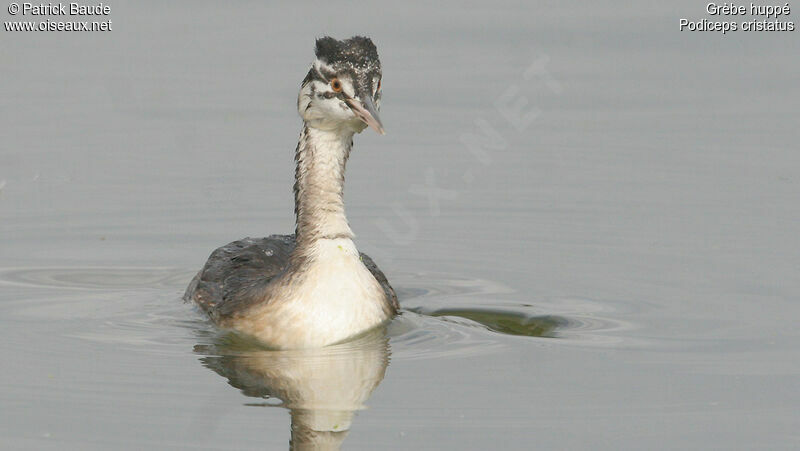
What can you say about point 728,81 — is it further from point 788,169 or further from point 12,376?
point 12,376

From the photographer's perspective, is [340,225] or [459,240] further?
[459,240]

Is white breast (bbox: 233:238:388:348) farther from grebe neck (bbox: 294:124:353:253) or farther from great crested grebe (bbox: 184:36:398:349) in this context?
grebe neck (bbox: 294:124:353:253)

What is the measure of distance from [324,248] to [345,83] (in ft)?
4.65

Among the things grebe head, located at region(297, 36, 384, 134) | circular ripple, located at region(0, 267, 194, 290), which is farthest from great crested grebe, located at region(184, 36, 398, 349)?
circular ripple, located at region(0, 267, 194, 290)

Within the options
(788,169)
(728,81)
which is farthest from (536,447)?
(728,81)

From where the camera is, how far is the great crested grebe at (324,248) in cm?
1214

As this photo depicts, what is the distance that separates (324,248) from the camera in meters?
12.7

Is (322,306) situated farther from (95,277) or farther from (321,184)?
(95,277)

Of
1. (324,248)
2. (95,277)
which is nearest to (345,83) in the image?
(324,248)

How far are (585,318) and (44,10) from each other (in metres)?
11.0

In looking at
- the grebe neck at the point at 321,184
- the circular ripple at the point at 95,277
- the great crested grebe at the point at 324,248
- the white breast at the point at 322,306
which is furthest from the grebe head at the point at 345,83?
the circular ripple at the point at 95,277

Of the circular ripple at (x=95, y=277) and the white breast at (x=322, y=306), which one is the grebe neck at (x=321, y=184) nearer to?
the white breast at (x=322, y=306)

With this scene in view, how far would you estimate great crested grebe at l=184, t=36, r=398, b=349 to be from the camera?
1214 cm

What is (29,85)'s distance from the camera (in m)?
19.8
